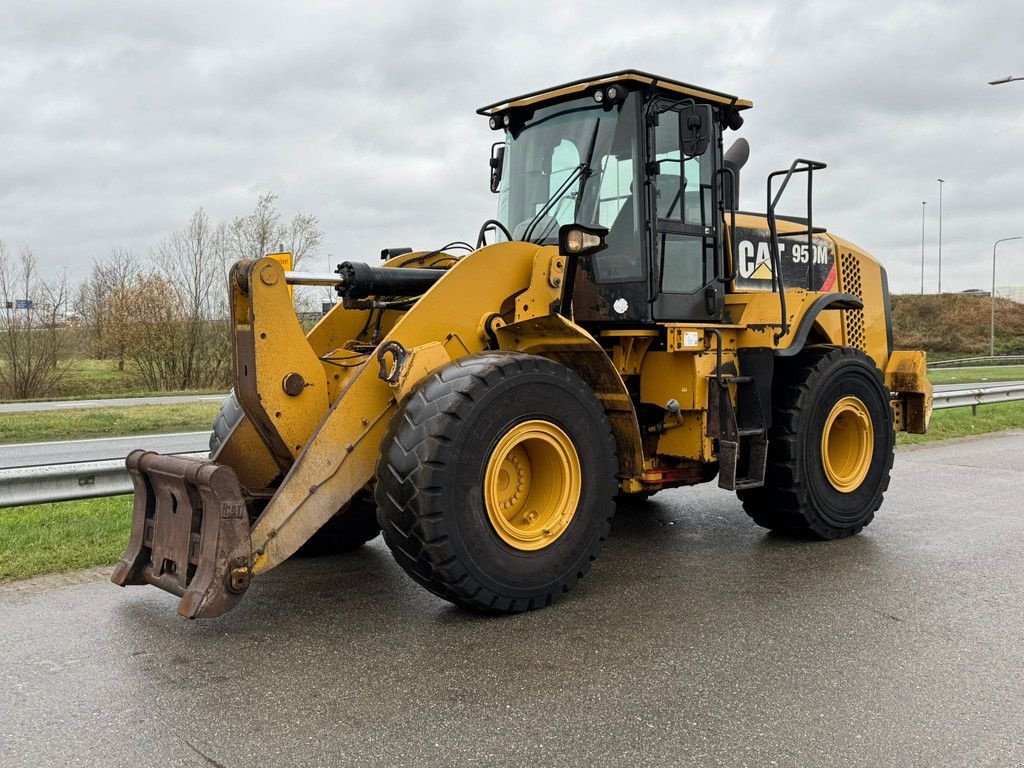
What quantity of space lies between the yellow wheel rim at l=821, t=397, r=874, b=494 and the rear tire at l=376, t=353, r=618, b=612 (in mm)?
2380

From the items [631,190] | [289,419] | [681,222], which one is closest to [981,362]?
[681,222]

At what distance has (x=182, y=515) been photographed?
4684 millimetres

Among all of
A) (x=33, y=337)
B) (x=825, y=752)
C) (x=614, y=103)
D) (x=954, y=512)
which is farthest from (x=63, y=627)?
(x=33, y=337)

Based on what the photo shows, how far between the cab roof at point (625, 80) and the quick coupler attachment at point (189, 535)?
3223mm

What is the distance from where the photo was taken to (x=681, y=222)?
607 centimetres

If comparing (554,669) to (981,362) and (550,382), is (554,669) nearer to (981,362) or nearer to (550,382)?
(550,382)

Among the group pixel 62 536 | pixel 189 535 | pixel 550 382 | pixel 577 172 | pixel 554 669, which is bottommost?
pixel 554 669

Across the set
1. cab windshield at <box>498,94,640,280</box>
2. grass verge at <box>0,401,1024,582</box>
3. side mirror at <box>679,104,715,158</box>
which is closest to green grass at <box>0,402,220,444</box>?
grass verge at <box>0,401,1024,582</box>

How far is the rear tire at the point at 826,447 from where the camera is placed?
643cm

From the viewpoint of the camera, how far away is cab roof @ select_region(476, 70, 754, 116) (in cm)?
574

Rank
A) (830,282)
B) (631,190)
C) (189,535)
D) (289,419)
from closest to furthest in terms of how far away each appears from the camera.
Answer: (189,535) → (289,419) → (631,190) → (830,282)

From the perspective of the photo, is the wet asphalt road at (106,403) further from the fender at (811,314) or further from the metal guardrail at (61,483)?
the fender at (811,314)

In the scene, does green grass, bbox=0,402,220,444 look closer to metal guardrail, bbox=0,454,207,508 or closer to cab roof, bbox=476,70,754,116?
metal guardrail, bbox=0,454,207,508

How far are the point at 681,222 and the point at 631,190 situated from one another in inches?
18.4
